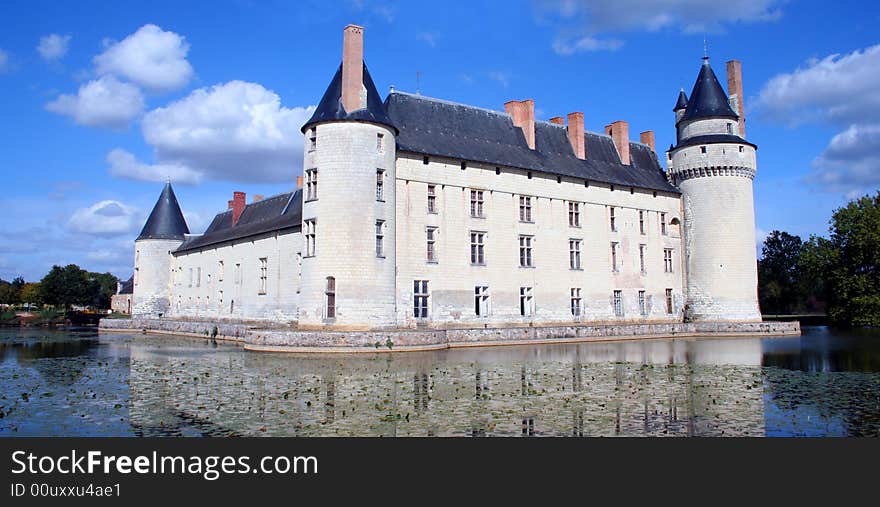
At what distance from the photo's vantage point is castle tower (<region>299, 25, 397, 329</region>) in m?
21.8

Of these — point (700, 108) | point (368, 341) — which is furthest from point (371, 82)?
point (700, 108)

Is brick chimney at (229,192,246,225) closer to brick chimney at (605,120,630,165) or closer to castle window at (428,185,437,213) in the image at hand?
castle window at (428,185,437,213)

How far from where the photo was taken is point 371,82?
23.8m

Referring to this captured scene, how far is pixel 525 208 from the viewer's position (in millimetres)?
28547

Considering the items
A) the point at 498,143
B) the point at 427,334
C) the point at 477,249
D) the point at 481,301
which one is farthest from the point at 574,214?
the point at 427,334

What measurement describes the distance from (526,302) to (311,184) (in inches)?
415

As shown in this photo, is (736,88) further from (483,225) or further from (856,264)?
(483,225)

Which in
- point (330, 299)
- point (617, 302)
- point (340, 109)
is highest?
point (340, 109)

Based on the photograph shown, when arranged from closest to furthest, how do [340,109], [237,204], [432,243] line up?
1. [340,109]
2. [432,243]
3. [237,204]

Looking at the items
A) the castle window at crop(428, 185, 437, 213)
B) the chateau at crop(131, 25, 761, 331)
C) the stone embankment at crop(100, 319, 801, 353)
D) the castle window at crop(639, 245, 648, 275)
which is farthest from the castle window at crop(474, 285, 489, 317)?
the castle window at crop(639, 245, 648, 275)

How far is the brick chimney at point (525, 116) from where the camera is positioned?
29.8m

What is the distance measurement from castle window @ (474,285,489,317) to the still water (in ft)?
28.1

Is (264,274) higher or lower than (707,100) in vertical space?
lower
